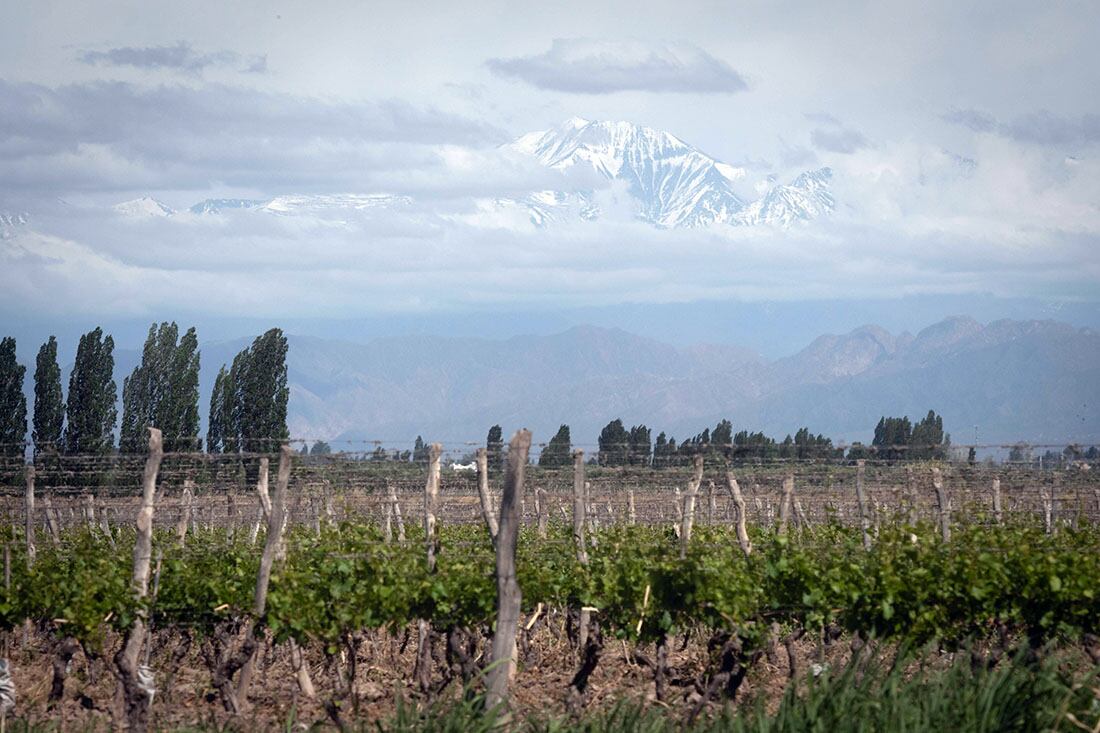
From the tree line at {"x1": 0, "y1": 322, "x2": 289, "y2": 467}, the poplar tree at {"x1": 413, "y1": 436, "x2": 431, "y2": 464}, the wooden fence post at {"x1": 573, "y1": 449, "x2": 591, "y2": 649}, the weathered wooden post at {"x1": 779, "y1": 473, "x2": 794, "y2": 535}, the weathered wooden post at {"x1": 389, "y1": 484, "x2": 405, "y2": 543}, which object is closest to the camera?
the wooden fence post at {"x1": 573, "y1": 449, "x2": 591, "y2": 649}

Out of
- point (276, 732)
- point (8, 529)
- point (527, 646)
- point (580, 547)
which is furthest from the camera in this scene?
point (8, 529)

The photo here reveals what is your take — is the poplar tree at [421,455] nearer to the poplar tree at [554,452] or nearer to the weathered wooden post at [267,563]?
the poplar tree at [554,452]

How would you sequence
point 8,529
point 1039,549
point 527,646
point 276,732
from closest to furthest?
1. point 276,732
2. point 1039,549
3. point 527,646
4. point 8,529

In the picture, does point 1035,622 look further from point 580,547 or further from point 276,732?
point 276,732

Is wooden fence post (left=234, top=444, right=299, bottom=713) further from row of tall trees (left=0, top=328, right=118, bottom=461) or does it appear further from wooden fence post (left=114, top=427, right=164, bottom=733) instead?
row of tall trees (left=0, top=328, right=118, bottom=461)

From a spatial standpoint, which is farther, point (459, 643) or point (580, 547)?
point (580, 547)

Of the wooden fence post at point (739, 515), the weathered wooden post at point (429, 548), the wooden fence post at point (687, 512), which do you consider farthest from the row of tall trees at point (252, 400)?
the weathered wooden post at point (429, 548)

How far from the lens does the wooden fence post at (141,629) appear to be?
10352mm

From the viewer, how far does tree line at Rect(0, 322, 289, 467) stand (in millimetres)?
58219

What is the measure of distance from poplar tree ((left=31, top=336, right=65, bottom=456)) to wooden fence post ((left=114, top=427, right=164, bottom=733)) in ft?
169

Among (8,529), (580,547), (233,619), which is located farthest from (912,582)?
(8,529)

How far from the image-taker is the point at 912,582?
1059cm

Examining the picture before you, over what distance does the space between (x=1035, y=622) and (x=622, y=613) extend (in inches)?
136

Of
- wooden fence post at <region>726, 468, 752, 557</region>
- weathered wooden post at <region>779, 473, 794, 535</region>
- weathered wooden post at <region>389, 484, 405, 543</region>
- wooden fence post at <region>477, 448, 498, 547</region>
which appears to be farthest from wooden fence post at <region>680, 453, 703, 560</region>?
weathered wooden post at <region>389, 484, 405, 543</region>
